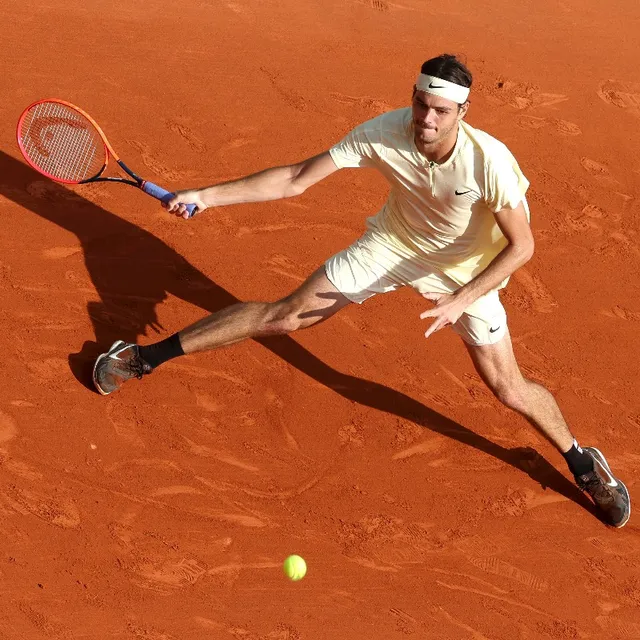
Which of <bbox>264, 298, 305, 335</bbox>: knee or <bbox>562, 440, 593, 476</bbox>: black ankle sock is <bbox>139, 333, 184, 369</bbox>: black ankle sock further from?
<bbox>562, 440, 593, 476</bbox>: black ankle sock

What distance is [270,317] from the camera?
5297mm

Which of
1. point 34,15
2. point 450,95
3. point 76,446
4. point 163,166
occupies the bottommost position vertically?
point 76,446

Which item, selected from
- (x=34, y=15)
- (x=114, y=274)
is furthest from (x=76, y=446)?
(x=34, y=15)

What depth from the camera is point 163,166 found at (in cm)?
703

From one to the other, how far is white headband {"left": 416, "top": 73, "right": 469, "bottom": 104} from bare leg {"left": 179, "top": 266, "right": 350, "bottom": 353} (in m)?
1.19

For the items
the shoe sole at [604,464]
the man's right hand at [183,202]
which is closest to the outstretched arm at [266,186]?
the man's right hand at [183,202]

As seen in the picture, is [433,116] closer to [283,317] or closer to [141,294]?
[283,317]

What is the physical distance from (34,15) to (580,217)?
4.79 meters

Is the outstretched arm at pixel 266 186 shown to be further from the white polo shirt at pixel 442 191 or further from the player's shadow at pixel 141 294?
the player's shadow at pixel 141 294

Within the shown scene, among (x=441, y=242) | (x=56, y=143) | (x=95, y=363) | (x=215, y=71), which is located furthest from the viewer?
(x=215, y=71)

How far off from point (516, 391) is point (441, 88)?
5.74 ft

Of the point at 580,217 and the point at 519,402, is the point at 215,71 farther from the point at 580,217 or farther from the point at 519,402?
the point at 519,402

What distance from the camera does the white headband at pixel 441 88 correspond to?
4.56 metres

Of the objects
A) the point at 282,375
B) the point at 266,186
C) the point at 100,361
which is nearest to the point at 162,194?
the point at 266,186
